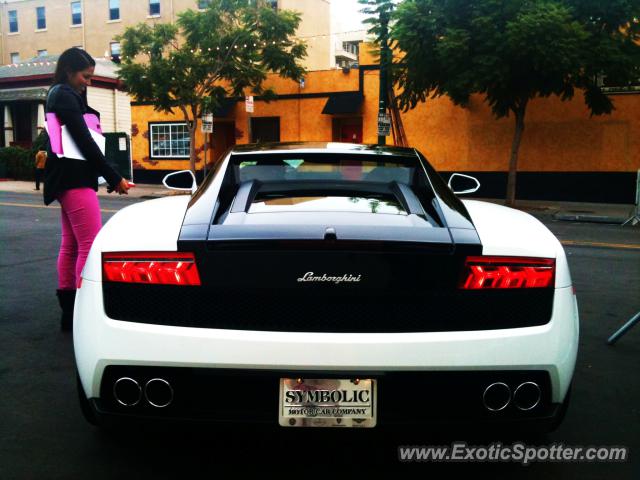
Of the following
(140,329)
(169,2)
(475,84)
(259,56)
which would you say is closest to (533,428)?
(140,329)

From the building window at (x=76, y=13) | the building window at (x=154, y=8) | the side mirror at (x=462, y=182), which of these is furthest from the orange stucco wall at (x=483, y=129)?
the building window at (x=76, y=13)

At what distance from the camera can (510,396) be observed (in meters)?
2.40

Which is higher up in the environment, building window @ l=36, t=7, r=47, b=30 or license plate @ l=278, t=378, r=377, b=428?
building window @ l=36, t=7, r=47, b=30

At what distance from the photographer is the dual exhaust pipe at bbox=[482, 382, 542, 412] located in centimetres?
239

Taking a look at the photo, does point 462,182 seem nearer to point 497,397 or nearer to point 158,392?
point 497,397

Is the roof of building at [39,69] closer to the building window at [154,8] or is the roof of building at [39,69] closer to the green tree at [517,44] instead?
the building window at [154,8]

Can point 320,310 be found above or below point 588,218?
above

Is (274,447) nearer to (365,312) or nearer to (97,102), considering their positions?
(365,312)

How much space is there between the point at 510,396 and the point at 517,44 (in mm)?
14788

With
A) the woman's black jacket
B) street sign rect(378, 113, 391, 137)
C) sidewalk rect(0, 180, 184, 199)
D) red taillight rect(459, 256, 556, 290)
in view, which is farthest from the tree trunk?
red taillight rect(459, 256, 556, 290)

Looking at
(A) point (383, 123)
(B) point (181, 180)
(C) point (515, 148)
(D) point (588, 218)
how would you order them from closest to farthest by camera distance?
(B) point (181, 180), (D) point (588, 218), (A) point (383, 123), (C) point (515, 148)

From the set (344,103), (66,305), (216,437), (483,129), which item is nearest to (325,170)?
(216,437)

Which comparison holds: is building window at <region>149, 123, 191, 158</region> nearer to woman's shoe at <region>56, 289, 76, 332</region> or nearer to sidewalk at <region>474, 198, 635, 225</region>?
sidewalk at <region>474, 198, 635, 225</region>

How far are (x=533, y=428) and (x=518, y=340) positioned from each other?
35 cm
